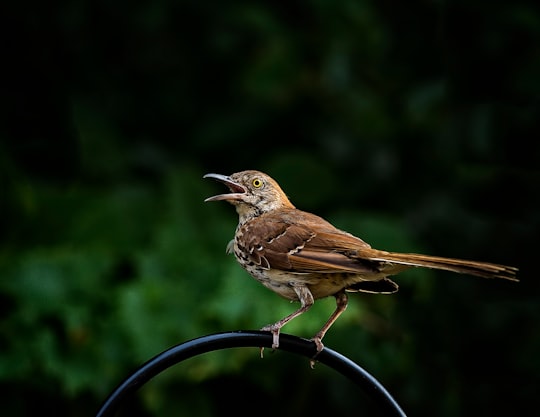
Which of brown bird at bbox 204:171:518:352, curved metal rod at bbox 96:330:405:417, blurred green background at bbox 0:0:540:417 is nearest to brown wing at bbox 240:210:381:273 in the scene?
brown bird at bbox 204:171:518:352

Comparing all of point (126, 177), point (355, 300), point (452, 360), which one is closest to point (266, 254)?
point (355, 300)

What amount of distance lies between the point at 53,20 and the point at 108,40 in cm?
44

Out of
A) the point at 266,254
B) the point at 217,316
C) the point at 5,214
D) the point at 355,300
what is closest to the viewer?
the point at 266,254

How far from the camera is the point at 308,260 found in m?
2.23

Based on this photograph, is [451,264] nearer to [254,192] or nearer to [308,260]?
[308,260]

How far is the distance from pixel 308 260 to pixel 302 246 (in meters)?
0.10

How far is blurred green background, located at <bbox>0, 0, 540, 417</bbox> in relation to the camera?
13.5ft

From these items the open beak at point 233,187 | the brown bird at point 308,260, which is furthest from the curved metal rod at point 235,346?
the open beak at point 233,187

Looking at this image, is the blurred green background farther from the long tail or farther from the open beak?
the long tail

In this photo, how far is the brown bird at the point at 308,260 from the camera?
2.14 m

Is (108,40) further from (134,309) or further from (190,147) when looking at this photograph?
(134,309)

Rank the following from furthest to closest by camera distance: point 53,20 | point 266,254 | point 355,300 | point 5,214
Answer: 1. point 53,20
2. point 5,214
3. point 355,300
4. point 266,254

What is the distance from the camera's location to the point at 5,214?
4.71 metres

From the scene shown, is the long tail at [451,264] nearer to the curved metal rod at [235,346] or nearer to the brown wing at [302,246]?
the brown wing at [302,246]
